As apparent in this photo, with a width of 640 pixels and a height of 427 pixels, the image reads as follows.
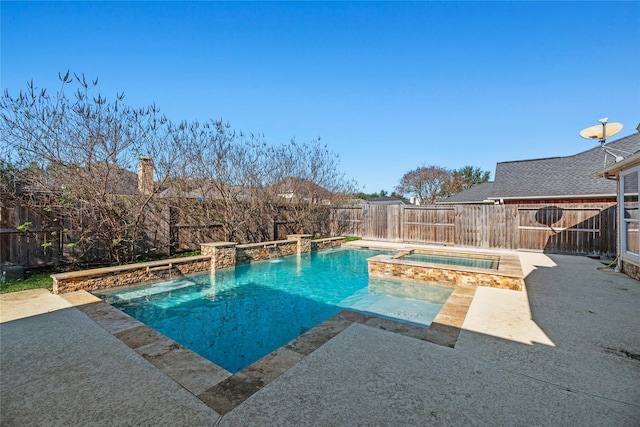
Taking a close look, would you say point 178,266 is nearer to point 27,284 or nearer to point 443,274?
point 27,284

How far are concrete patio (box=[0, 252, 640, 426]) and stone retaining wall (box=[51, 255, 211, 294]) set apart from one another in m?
1.38

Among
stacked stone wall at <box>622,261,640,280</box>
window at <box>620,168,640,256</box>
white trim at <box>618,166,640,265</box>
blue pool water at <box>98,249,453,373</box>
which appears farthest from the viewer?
window at <box>620,168,640,256</box>

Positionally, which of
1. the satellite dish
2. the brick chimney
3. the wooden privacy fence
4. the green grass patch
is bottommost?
the green grass patch

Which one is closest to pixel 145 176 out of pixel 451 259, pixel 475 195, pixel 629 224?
pixel 451 259

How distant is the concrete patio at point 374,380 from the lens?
2010 millimetres

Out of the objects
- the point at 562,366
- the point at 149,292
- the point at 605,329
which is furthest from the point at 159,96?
the point at 605,329

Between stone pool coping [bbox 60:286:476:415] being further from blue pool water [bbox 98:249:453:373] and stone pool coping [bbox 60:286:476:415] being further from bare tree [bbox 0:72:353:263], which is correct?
bare tree [bbox 0:72:353:263]

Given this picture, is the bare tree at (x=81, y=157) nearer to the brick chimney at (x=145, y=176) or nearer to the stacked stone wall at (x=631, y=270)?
the brick chimney at (x=145, y=176)

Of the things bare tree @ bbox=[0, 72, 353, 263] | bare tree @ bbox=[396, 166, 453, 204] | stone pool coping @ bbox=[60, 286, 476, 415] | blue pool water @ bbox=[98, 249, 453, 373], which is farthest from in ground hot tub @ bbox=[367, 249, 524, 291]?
bare tree @ bbox=[396, 166, 453, 204]

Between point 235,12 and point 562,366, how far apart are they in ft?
34.5

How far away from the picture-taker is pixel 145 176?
7.83 m

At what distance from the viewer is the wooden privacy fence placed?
31.7ft

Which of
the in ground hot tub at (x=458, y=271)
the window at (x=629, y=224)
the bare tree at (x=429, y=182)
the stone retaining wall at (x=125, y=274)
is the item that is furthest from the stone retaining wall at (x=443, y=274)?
the bare tree at (x=429, y=182)

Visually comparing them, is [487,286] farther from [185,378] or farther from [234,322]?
[185,378]
